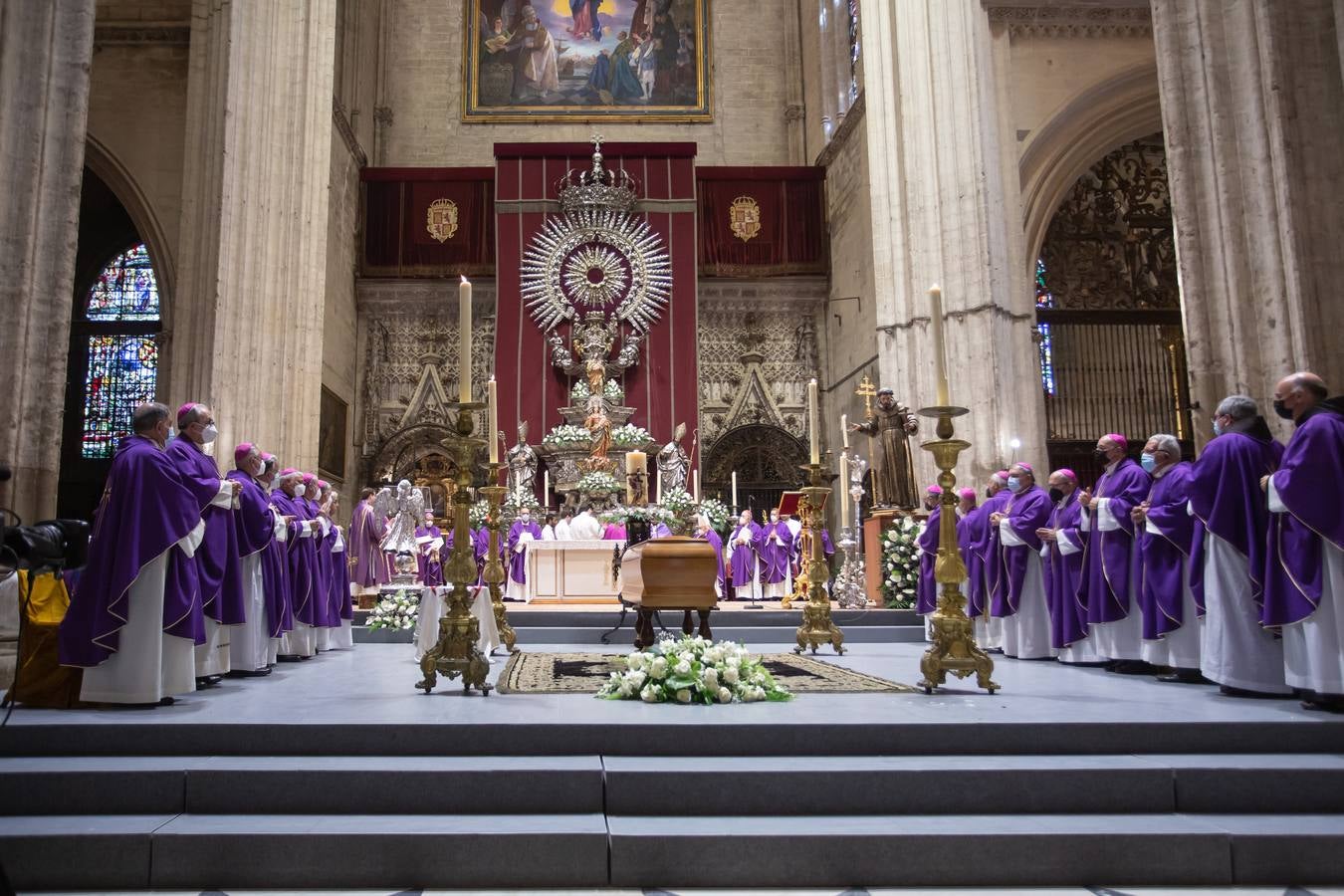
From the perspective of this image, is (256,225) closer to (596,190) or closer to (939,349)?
(596,190)

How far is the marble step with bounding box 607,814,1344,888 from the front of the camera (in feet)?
9.87

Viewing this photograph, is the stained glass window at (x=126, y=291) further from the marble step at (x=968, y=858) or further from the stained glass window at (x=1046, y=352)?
the marble step at (x=968, y=858)

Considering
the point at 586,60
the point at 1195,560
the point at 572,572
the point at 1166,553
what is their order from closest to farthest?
the point at 1195,560 → the point at 1166,553 → the point at 572,572 → the point at 586,60

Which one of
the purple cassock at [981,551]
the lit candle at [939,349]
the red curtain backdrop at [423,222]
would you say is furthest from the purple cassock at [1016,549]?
the red curtain backdrop at [423,222]

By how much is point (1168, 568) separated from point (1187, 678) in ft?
2.18

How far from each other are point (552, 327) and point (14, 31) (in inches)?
460

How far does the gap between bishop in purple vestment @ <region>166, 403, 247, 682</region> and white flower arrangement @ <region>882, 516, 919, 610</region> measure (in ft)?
20.9

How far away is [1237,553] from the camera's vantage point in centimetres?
489

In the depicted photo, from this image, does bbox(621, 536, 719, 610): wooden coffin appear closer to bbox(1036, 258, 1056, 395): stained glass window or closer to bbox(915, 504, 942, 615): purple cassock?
bbox(915, 504, 942, 615): purple cassock

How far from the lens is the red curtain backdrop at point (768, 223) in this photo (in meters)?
17.9

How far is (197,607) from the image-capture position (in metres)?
4.69

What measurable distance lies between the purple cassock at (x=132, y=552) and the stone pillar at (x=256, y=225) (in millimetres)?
6075

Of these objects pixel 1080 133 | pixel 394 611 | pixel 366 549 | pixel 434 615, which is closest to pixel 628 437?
pixel 366 549

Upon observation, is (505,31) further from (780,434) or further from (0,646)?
(0,646)
